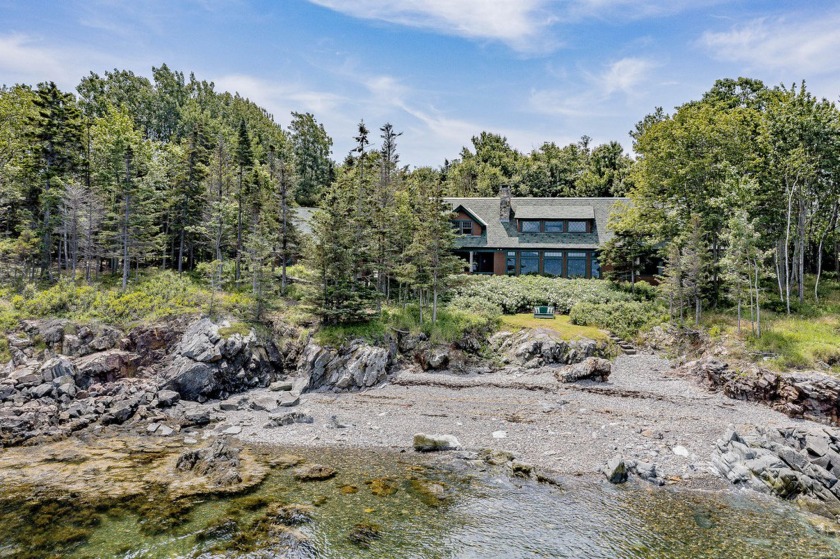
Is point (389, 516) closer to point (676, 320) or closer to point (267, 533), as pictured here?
point (267, 533)

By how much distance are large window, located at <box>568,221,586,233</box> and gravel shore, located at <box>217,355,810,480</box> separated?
69.3 feet

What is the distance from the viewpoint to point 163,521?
12.2m

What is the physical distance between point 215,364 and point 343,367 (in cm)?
A: 694

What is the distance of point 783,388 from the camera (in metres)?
21.0

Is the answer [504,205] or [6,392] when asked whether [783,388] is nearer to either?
[504,205]

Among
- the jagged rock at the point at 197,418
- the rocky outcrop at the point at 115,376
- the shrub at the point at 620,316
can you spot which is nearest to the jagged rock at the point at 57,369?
the rocky outcrop at the point at 115,376

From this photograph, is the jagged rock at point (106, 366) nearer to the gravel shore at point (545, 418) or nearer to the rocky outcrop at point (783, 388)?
the gravel shore at point (545, 418)

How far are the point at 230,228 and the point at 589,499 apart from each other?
3381 cm

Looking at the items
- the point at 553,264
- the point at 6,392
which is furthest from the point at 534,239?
the point at 6,392

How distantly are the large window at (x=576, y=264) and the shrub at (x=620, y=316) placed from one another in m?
10.1

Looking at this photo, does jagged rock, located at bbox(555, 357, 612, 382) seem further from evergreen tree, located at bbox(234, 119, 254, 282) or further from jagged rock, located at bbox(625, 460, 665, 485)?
evergreen tree, located at bbox(234, 119, 254, 282)

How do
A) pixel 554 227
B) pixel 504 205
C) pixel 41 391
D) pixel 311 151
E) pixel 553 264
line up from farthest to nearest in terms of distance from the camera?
pixel 311 151 < pixel 504 205 < pixel 554 227 < pixel 553 264 < pixel 41 391

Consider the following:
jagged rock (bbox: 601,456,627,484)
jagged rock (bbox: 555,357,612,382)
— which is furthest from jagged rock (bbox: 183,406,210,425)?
jagged rock (bbox: 555,357,612,382)

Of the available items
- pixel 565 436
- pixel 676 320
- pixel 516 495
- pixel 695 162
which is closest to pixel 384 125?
pixel 695 162
